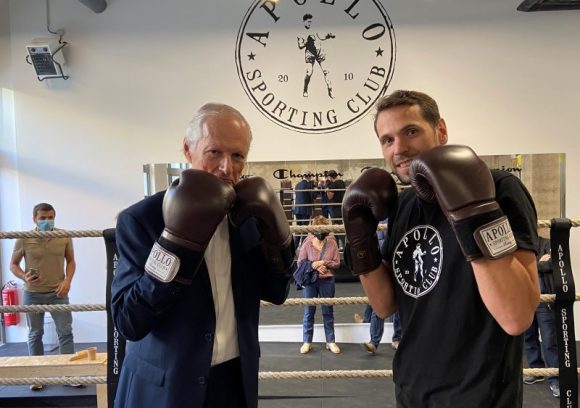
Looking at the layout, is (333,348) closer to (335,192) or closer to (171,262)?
(335,192)

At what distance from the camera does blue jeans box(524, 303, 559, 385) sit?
3090 mm

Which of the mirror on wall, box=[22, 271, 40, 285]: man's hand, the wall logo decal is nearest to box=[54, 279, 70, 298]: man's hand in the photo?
box=[22, 271, 40, 285]: man's hand

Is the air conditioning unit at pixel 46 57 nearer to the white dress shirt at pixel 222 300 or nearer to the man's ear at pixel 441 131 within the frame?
the white dress shirt at pixel 222 300

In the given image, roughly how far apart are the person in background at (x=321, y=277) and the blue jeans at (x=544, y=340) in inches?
61.4

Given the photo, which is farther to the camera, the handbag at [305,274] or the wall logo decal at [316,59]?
the handbag at [305,274]

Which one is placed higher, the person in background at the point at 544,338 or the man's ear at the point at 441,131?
the man's ear at the point at 441,131

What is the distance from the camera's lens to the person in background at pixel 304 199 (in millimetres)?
3994

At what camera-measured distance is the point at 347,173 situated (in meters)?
3.94

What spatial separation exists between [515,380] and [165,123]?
3.67 m

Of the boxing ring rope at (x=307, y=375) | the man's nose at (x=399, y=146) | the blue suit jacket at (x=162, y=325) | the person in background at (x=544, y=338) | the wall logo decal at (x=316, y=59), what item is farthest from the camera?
the wall logo decal at (x=316, y=59)

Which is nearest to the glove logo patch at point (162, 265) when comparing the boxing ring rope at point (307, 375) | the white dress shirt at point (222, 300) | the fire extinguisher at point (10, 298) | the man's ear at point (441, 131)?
the white dress shirt at point (222, 300)

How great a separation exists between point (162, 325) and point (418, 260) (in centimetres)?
59

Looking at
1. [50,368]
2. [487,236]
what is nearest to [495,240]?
[487,236]

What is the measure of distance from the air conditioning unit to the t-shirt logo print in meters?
3.86
